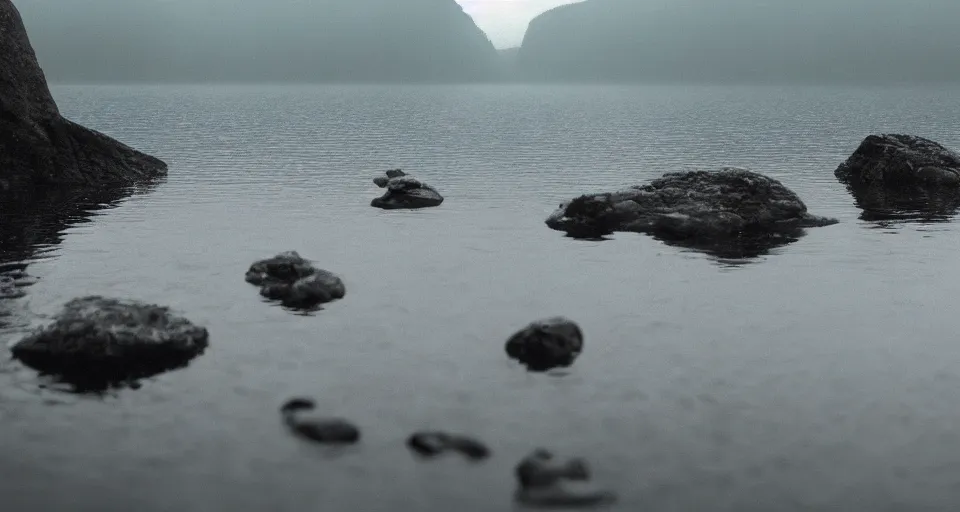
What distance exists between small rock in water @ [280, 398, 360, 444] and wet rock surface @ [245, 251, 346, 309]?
8.92 metres

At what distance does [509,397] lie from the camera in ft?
61.1

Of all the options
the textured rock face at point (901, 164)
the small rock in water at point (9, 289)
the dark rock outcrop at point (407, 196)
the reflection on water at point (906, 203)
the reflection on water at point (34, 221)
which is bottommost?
the reflection on water at point (34, 221)

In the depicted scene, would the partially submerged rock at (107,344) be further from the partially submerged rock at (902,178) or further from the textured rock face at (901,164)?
the textured rock face at (901,164)

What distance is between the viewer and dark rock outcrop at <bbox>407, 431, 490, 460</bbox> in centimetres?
1577

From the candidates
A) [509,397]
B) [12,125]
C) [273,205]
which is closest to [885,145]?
[273,205]

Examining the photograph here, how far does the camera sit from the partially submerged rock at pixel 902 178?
4538 centimetres

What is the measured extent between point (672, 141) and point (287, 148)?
38060 millimetres

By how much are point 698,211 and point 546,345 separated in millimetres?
19403

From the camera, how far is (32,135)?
163 feet

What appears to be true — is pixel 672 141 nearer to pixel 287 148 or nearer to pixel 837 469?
pixel 287 148

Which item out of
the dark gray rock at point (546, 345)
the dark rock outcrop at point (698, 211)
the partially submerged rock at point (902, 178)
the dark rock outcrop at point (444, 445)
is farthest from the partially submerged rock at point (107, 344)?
the partially submerged rock at point (902, 178)

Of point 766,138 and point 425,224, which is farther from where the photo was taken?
point 766,138

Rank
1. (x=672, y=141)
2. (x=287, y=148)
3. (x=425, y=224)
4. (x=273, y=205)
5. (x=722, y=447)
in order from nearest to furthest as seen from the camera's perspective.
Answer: (x=722, y=447) → (x=425, y=224) → (x=273, y=205) → (x=287, y=148) → (x=672, y=141)

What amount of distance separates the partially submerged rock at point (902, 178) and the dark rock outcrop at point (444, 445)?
108 ft
